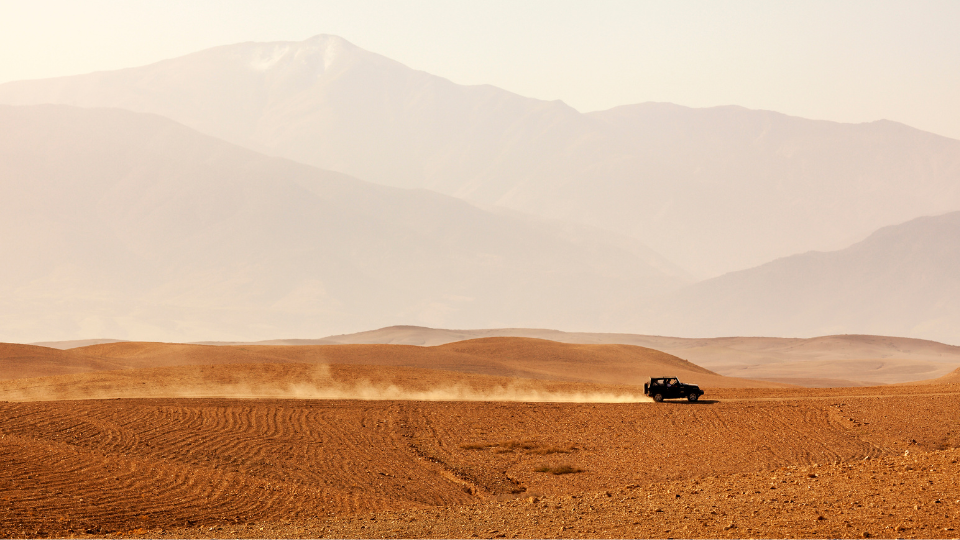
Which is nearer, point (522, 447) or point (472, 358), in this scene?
point (522, 447)

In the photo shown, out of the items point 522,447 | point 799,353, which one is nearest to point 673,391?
point 522,447

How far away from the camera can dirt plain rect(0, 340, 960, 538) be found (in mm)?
16656

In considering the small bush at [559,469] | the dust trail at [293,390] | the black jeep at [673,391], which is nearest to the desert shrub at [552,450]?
the small bush at [559,469]

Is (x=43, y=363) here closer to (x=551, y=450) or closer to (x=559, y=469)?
(x=551, y=450)

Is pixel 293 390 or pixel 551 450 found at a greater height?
pixel 293 390

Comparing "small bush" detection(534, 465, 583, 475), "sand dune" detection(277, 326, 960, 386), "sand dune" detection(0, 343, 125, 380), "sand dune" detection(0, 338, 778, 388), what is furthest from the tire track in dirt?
"sand dune" detection(277, 326, 960, 386)

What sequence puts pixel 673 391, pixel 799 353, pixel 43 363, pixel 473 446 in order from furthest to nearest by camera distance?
pixel 799 353 < pixel 43 363 < pixel 673 391 < pixel 473 446

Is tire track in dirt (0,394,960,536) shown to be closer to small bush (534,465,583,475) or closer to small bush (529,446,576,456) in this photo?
small bush (529,446,576,456)

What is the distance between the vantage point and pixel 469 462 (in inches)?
1083

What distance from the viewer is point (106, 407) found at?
31.1m

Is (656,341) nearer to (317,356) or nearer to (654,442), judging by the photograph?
(317,356)

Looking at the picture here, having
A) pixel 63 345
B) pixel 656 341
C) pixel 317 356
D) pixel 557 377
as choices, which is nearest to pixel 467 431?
pixel 557 377

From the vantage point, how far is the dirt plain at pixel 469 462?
16.7 meters

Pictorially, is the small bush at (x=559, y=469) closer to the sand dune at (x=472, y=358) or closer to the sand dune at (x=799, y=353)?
the sand dune at (x=472, y=358)
